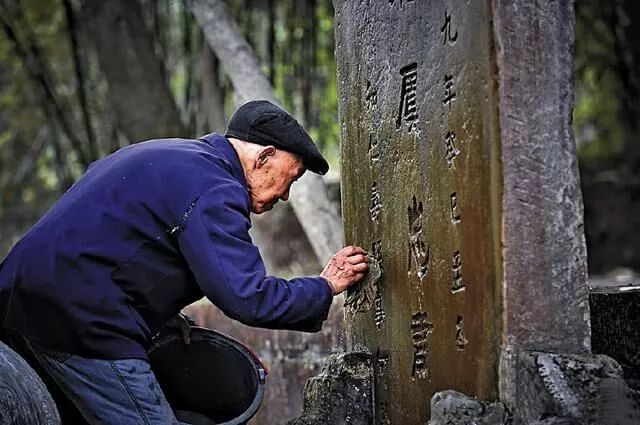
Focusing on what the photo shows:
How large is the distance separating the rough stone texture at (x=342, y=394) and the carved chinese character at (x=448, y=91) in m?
1.27

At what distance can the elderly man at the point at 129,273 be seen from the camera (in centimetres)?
329

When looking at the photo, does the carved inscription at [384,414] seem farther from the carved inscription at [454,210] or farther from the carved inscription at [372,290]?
the carved inscription at [454,210]

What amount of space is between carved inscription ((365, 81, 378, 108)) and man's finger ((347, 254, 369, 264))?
618 mm

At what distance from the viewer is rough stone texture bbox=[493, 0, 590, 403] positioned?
9.76 feet

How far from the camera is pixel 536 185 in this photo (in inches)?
117

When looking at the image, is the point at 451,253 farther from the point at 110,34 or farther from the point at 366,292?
the point at 110,34

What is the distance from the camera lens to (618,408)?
2.86 metres

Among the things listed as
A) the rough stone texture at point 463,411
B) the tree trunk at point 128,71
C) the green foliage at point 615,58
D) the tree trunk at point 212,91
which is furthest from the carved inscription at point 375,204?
the green foliage at point 615,58

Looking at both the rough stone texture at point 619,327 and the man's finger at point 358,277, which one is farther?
the rough stone texture at point 619,327

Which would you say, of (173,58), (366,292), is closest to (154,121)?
(173,58)

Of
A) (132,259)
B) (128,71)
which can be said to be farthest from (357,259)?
(128,71)

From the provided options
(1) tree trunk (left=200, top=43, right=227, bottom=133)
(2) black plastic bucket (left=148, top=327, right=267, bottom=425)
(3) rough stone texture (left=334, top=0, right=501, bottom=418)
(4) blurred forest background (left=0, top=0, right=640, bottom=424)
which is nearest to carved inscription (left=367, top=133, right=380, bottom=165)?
(3) rough stone texture (left=334, top=0, right=501, bottom=418)

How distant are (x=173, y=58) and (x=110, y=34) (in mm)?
3500

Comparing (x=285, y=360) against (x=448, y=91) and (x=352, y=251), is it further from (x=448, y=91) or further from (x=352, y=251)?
(x=448, y=91)
